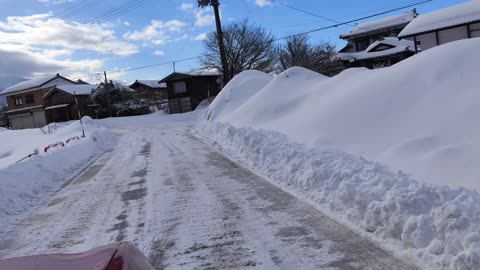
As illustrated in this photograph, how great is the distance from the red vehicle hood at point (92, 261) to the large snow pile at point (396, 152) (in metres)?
2.77

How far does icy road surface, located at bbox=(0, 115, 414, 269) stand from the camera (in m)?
4.86

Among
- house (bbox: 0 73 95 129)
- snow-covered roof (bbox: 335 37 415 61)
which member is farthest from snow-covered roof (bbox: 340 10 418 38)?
house (bbox: 0 73 95 129)

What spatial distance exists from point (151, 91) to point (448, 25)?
4518cm

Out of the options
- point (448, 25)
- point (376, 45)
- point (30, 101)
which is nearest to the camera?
point (448, 25)

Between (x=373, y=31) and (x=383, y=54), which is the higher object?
(x=373, y=31)

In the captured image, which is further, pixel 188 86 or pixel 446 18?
pixel 188 86

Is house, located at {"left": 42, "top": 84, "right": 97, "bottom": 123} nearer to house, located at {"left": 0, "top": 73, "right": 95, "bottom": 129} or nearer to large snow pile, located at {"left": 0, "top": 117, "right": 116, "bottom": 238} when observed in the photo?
house, located at {"left": 0, "top": 73, "right": 95, "bottom": 129}

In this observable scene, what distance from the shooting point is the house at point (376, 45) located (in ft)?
146

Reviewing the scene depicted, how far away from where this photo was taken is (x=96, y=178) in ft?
38.3

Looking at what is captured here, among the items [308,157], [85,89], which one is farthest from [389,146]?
[85,89]

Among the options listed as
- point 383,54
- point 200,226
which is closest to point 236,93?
point 200,226

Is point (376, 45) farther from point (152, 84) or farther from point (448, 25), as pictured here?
point (152, 84)

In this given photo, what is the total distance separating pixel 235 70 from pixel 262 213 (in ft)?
146

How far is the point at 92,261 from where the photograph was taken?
9.23ft
